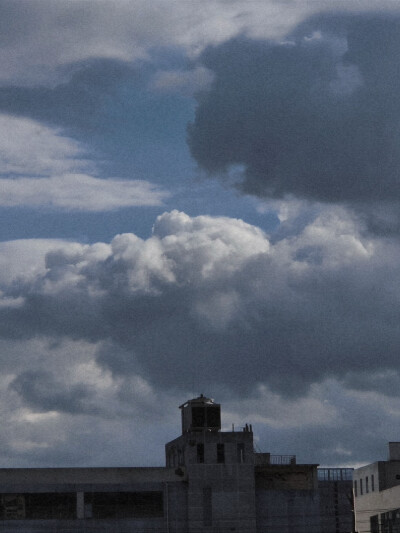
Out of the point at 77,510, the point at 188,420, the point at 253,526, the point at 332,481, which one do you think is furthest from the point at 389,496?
the point at 77,510

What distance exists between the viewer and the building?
151125 millimetres

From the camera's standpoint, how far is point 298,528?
153m

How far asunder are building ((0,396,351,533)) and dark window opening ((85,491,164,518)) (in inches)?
5.3

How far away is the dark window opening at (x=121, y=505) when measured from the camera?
15200 centimetres

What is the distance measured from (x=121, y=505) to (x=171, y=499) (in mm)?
6789

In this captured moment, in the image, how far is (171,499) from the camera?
→ 5984 inches

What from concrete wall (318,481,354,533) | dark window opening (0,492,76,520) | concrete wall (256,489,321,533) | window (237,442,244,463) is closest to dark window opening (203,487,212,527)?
window (237,442,244,463)

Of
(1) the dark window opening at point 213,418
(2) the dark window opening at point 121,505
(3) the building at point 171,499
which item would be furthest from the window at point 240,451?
(2) the dark window opening at point 121,505

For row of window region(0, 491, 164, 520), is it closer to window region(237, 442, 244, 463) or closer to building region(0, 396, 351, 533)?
building region(0, 396, 351, 533)

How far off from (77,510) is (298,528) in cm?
2964

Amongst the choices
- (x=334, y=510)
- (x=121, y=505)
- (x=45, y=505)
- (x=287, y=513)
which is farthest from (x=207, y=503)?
(x=45, y=505)

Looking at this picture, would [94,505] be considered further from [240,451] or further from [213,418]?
[213,418]

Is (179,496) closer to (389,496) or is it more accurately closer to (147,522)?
(147,522)

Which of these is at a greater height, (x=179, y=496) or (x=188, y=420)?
(x=188, y=420)
